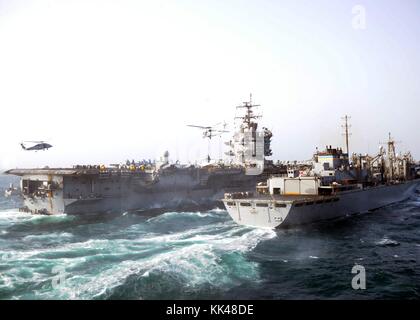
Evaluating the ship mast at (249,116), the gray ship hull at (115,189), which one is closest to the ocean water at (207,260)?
the gray ship hull at (115,189)

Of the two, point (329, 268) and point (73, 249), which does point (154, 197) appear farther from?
point (329, 268)

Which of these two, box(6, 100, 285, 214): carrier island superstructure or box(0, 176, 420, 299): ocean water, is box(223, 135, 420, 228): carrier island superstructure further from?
box(6, 100, 285, 214): carrier island superstructure

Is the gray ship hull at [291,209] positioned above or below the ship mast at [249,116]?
below

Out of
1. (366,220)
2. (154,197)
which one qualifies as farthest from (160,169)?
(366,220)

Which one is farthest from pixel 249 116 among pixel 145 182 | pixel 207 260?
pixel 207 260

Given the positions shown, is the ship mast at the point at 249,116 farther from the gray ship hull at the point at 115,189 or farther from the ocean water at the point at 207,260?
the ocean water at the point at 207,260

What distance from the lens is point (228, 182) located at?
47312 mm

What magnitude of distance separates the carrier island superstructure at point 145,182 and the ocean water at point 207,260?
522 centimetres

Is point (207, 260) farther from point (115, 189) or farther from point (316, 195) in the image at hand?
point (115, 189)

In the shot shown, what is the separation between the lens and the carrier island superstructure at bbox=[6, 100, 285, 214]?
34.2 metres

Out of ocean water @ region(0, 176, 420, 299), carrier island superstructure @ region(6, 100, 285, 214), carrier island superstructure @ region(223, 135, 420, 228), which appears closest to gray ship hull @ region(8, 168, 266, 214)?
carrier island superstructure @ region(6, 100, 285, 214)

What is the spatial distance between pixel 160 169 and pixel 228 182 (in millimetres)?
11402

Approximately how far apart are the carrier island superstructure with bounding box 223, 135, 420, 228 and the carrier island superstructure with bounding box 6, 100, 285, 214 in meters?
12.2

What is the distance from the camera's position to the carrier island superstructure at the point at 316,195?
24938 mm
